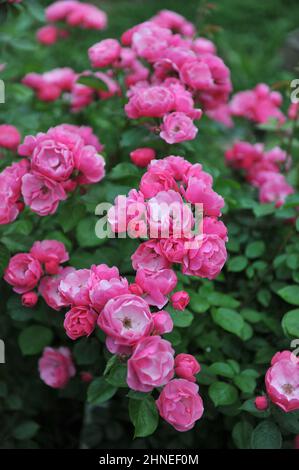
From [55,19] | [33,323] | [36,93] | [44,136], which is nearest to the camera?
[44,136]

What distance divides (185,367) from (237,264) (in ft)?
1.76

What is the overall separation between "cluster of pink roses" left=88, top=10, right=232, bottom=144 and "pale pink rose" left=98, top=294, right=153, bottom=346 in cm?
51

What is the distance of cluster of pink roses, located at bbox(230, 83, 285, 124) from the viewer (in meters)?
2.06

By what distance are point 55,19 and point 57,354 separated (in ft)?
4.72

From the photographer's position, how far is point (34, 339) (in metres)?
1.52

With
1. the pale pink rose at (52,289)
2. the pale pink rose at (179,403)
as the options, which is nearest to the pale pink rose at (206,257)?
the pale pink rose at (179,403)

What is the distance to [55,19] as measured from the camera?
2352 millimetres

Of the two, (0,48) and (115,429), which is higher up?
(0,48)

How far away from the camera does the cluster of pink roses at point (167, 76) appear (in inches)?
54.7

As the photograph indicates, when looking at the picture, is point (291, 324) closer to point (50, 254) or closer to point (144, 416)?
point (144, 416)

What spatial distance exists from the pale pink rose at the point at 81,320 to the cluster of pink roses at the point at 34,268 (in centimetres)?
26
